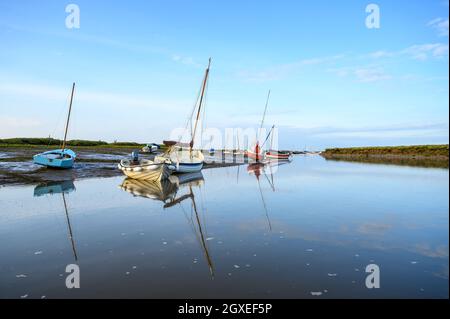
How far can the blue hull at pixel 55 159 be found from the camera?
112 feet

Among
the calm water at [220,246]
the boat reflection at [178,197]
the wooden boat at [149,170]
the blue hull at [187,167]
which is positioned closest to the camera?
the calm water at [220,246]

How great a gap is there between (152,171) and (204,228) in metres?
16.2

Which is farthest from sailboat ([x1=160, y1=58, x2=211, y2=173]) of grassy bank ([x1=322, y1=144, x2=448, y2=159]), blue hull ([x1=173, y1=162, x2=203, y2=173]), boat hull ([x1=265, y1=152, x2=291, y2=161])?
grassy bank ([x1=322, y1=144, x2=448, y2=159])

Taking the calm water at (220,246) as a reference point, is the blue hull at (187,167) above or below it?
above

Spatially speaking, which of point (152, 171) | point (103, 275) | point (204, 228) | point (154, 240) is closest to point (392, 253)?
point (204, 228)

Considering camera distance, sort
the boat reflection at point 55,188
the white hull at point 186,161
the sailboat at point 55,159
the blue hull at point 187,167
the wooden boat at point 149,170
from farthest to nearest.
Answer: the blue hull at point 187,167 < the white hull at point 186,161 < the sailboat at point 55,159 < the wooden boat at point 149,170 < the boat reflection at point 55,188

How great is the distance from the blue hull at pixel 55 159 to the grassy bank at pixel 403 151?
9191cm

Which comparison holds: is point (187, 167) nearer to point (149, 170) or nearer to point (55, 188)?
point (149, 170)

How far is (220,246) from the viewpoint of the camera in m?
11.7

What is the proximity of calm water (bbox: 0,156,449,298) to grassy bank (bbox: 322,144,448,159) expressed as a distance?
84611mm

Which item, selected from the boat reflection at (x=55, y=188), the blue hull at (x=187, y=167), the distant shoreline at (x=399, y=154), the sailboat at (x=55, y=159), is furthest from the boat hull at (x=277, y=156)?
the boat reflection at (x=55, y=188)

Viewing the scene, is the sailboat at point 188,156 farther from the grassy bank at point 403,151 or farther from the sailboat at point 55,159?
the grassy bank at point 403,151

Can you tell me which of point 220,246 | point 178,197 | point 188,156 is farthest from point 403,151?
point 220,246

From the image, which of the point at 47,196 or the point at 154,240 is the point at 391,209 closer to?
the point at 154,240
